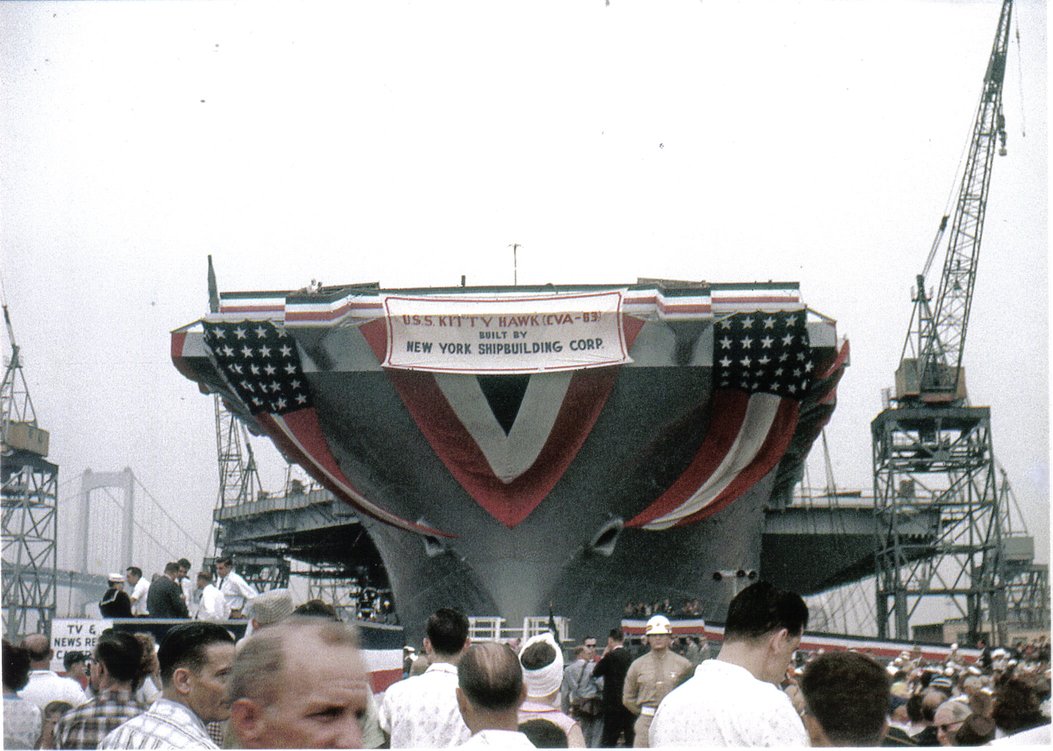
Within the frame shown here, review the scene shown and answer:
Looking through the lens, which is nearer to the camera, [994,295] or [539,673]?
[539,673]

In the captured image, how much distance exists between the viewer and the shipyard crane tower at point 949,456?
2222 cm

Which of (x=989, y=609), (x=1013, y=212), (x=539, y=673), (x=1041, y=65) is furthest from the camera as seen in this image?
(x=989, y=609)

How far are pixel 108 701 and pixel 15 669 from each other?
4.90 ft

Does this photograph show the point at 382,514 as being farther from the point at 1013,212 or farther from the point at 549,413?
the point at 1013,212

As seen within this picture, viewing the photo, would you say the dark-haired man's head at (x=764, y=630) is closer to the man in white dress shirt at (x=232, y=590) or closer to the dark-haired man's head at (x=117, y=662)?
the dark-haired man's head at (x=117, y=662)

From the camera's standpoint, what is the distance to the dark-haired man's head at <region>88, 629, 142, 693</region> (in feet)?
16.7

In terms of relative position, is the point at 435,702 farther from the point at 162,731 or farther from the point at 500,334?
the point at 500,334

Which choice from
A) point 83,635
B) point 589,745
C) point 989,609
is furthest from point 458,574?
point 83,635

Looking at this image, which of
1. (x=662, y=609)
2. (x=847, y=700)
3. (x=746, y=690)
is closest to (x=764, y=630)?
(x=746, y=690)

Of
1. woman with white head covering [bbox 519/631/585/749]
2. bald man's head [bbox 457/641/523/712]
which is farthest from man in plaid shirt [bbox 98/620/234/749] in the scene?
woman with white head covering [bbox 519/631/585/749]

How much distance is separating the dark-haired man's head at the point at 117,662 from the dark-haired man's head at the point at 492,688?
176 cm

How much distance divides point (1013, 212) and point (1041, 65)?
127cm

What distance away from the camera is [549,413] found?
21766 millimetres

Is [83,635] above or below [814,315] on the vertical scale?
below
